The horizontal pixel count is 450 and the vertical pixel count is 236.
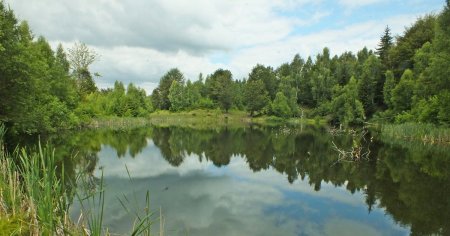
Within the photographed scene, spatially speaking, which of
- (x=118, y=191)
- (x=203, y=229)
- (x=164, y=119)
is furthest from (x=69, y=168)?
(x=164, y=119)

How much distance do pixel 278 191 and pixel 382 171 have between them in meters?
8.14

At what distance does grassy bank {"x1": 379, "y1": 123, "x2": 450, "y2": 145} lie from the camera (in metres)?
33.2

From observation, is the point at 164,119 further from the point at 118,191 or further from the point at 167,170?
the point at 118,191

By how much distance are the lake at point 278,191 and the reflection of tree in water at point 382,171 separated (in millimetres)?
41

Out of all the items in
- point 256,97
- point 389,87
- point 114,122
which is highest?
point 389,87

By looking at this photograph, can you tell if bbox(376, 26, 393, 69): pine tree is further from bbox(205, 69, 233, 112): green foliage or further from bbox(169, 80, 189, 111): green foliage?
bbox(169, 80, 189, 111): green foliage

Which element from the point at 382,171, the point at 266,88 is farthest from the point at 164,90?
the point at 382,171

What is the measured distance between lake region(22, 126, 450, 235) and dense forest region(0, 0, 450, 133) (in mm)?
7760

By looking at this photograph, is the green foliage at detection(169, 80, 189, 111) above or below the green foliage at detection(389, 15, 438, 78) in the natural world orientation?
below

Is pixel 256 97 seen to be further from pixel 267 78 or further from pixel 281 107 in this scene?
pixel 267 78

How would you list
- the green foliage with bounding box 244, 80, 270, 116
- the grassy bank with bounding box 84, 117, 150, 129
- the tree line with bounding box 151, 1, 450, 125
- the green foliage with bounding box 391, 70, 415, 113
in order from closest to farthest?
the tree line with bounding box 151, 1, 450, 125 < the green foliage with bounding box 391, 70, 415, 113 < the grassy bank with bounding box 84, 117, 150, 129 < the green foliage with bounding box 244, 80, 270, 116

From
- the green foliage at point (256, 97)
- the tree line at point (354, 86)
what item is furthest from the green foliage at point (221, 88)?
the green foliage at point (256, 97)

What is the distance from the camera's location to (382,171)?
2058 centimetres

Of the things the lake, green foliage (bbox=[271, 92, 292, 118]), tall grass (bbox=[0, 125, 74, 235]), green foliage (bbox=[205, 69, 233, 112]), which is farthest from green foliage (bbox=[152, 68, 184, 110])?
tall grass (bbox=[0, 125, 74, 235])
